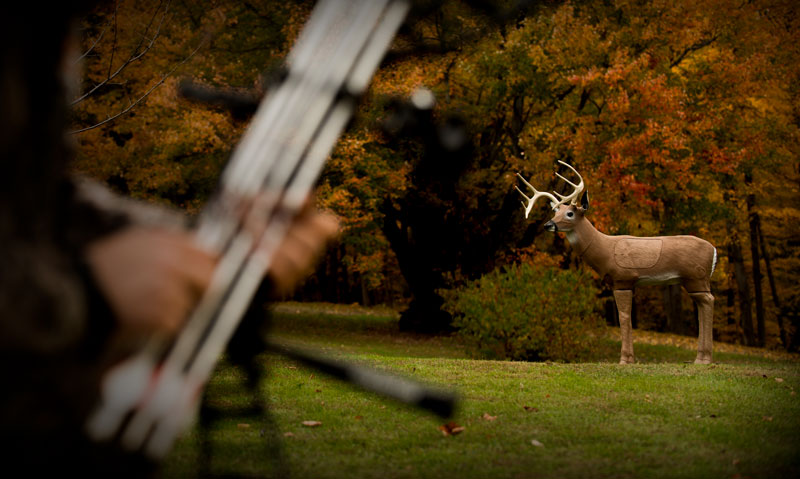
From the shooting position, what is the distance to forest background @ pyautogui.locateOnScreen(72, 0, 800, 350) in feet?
47.4

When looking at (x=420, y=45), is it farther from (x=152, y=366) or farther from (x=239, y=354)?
(x=152, y=366)

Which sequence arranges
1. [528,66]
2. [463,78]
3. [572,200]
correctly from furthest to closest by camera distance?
[463,78]
[528,66]
[572,200]

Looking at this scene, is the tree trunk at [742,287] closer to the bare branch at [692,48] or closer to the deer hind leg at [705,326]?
the bare branch at [692,48]

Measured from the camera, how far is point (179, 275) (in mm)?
1486

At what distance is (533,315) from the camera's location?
1151 centimetres

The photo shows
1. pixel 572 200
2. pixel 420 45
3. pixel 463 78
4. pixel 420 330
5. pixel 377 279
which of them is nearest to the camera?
pixel 572 200

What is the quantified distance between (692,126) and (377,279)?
10843 millimetres

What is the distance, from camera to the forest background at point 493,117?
14453 mm

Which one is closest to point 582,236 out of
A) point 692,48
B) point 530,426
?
point 530,426

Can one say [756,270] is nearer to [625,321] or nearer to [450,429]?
[625,321]

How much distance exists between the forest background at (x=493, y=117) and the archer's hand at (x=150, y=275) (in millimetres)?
11982

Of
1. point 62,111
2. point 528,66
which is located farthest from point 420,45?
point 62,111

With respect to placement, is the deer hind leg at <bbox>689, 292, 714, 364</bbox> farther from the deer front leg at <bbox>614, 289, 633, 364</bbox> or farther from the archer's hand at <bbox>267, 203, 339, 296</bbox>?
Result: the archer's hand at <bbox>267, 203, 339, 296</bbox>

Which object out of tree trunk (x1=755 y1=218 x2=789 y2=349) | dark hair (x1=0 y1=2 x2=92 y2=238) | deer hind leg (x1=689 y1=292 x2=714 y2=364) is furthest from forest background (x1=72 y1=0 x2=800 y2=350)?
dark hair (x1=0 y1=2 x2=92 y2=238)
